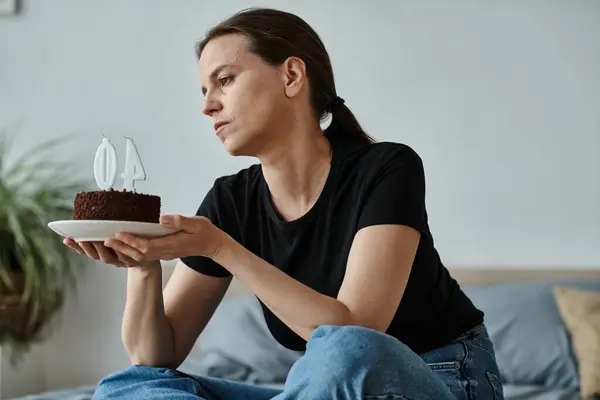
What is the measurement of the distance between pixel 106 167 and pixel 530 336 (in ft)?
5.34

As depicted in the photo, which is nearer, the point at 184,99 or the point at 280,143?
the point at 280,143

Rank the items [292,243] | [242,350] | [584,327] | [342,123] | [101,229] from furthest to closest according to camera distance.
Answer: [242,350]
[584,327]
[342,123]
[292,243]
[101,229]

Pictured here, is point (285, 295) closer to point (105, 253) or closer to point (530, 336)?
point (105, 253)

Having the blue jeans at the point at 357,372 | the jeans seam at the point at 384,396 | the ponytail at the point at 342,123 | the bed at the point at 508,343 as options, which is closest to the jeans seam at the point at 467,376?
the blue jeans at the point at 357,372

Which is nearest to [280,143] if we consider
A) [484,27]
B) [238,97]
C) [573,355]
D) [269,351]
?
[238,97]

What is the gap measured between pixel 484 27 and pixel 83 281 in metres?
1.79

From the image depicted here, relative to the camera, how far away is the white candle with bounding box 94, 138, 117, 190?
4.42 feet

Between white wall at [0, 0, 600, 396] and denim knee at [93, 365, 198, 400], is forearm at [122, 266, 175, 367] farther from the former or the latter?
white wall at [0, 0, 600, 396]

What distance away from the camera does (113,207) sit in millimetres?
1270

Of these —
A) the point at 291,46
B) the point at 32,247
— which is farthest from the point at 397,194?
the point at 32,247

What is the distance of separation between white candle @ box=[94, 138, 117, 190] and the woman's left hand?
0.57 ft

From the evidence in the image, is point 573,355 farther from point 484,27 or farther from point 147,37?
point 147,37

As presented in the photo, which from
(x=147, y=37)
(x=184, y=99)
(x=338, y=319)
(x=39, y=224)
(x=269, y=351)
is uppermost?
(x=147, y=37)

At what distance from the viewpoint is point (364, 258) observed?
137 cm
